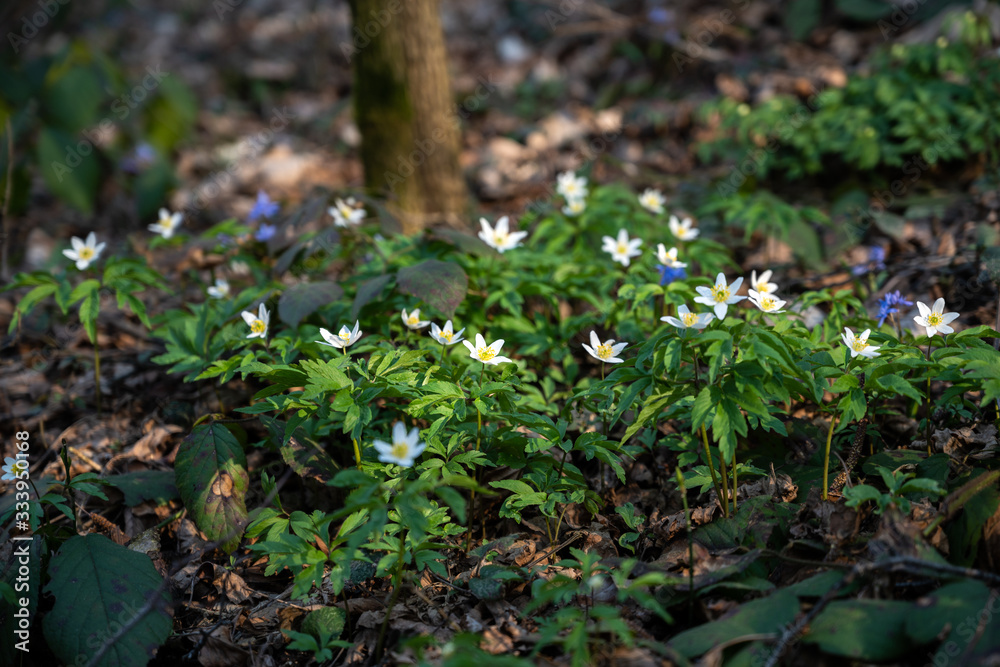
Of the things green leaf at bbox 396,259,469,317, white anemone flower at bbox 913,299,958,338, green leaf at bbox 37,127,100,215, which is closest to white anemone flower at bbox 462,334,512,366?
green leaf at bbox 396,259,469,317

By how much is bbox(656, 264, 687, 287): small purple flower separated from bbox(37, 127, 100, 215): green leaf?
4.29 metres

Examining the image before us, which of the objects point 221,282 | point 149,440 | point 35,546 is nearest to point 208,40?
point 221,282

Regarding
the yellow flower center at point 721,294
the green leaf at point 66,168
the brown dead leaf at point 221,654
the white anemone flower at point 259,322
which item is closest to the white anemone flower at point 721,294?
the yellow flower center at point 721,294

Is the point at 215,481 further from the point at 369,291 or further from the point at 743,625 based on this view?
the point at 743,625

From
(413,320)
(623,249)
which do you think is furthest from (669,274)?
(413,320)

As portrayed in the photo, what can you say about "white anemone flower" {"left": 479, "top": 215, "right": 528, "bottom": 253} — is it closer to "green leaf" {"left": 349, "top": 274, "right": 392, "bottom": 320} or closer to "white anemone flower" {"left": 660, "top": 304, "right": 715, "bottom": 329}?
"green leaf" {"left": 349, "top": 274, "right": 392, "bottom": 320}

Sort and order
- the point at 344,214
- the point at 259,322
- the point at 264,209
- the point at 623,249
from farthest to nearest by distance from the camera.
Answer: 1. the point at 264,209
2. the point at 344,214
3. the point at 623,249
4. the point at 259,322

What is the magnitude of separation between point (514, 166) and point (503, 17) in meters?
3.34

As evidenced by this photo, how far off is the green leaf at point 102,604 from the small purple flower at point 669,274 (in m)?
2.00

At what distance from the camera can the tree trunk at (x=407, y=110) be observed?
3652 millimetres

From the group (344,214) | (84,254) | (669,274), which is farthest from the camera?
(344,214)

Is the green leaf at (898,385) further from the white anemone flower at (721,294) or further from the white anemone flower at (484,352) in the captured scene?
the white anemone flower at (484,352)

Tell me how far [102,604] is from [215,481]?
44 cm

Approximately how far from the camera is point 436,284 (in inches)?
91.2
